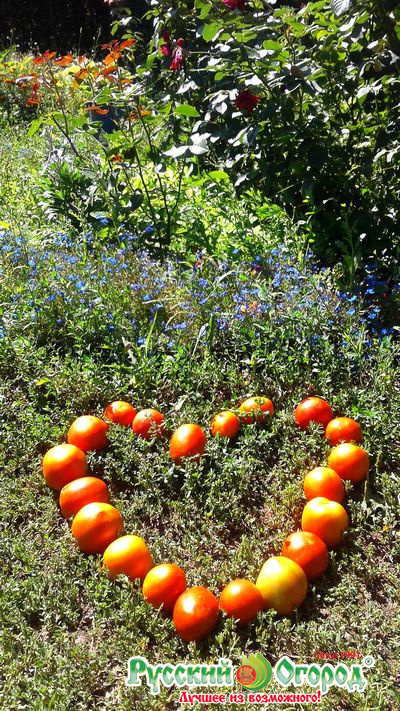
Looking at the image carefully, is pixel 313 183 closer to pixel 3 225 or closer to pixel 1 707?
pixel 3 225

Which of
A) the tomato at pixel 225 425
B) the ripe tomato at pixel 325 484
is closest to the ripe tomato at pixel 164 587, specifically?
the ripe tomato at pixel 325 484

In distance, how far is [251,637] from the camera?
80.6 inches

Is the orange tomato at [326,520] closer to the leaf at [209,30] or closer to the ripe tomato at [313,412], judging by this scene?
the ripe tomato at [313,412]

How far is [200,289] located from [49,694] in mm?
1969

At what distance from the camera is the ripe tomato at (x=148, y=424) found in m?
2.67

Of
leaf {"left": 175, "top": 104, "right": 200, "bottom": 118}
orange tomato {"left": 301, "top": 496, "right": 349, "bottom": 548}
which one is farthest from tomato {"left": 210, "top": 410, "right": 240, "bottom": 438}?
leaf {"left": 175, "top": 104, "right": 200, "bottom": 118}

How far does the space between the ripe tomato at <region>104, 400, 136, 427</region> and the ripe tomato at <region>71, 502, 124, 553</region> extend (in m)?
0.54

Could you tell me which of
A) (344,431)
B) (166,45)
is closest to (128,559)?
(344,431)

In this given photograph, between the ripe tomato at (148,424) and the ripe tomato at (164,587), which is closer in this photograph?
the ripe tomato at (164,587)

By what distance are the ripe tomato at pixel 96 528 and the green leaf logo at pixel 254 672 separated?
24.2 inches

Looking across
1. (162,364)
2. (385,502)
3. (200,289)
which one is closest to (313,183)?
(200,289)

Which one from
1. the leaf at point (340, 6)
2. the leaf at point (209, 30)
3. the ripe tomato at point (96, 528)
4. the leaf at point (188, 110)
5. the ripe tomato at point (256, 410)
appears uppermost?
the leaf at point (209, 30)

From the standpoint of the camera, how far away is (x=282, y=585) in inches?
79.4

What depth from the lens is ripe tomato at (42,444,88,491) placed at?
2520 mm
